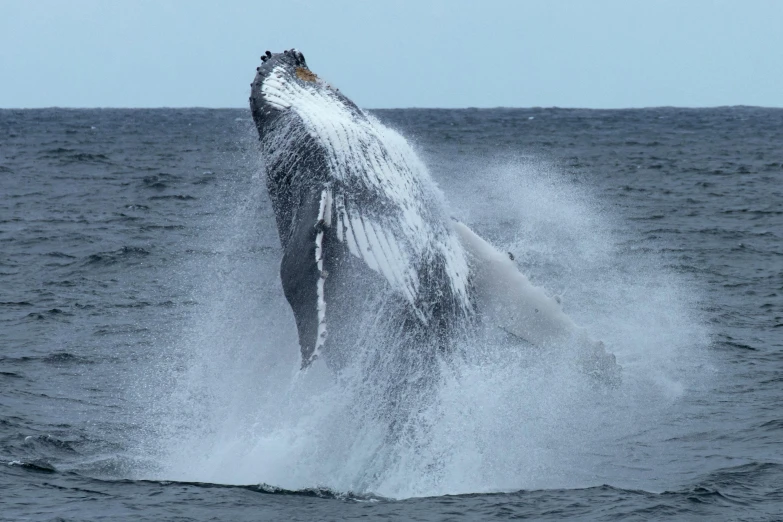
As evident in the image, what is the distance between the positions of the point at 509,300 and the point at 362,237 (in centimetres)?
192

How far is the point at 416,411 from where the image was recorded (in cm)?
820

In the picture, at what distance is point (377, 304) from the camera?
7945mm

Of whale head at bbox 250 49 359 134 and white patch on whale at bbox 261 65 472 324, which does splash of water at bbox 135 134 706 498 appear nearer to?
white patch on whale at bbox 261 65 472 324

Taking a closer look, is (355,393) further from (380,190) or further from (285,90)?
(285,90)

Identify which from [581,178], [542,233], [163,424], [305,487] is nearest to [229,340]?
[163,424]

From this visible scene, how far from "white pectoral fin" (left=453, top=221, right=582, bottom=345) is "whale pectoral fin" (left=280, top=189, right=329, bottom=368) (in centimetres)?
185

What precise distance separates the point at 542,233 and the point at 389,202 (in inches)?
534

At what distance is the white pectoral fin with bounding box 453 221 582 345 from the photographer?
9266 mm

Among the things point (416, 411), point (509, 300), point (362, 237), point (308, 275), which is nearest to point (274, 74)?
point (362, 237)

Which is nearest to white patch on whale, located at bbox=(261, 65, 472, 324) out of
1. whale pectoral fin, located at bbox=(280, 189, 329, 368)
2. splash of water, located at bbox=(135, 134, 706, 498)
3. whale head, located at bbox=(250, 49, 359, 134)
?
whale head, located at bbox=(250, 49, 359, 134)

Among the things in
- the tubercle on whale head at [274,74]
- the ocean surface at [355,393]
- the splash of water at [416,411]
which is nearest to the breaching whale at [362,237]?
the tubercle on whale head at [274,74]

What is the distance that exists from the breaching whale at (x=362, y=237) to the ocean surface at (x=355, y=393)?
43cm

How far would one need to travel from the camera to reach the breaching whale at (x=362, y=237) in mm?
7691

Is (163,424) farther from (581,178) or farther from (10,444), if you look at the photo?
(581,178)
